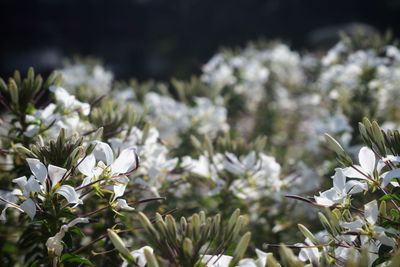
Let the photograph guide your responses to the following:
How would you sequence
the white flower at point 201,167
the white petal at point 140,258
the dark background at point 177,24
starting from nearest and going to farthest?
the white petal at point 140,258 → the white flower at point 201,167 → the dark background at point 177,24

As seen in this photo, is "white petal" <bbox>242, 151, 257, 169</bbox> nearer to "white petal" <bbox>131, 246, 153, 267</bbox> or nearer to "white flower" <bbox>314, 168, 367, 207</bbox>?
"white flower" <bbox>314, 168, 367, 207</bbox>

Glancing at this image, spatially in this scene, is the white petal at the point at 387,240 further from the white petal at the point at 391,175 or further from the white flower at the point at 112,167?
the white flower at the point at 112,167

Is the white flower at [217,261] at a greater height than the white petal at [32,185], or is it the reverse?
the white petal at [32,185]

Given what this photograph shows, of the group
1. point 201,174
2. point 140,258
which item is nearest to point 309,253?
point 140,258

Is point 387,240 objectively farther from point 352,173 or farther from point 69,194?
point 69,194

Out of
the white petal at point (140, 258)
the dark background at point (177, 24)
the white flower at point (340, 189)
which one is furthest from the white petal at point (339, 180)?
the dark background at point (177, 24)

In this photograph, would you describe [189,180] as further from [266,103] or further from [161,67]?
[161,67]
